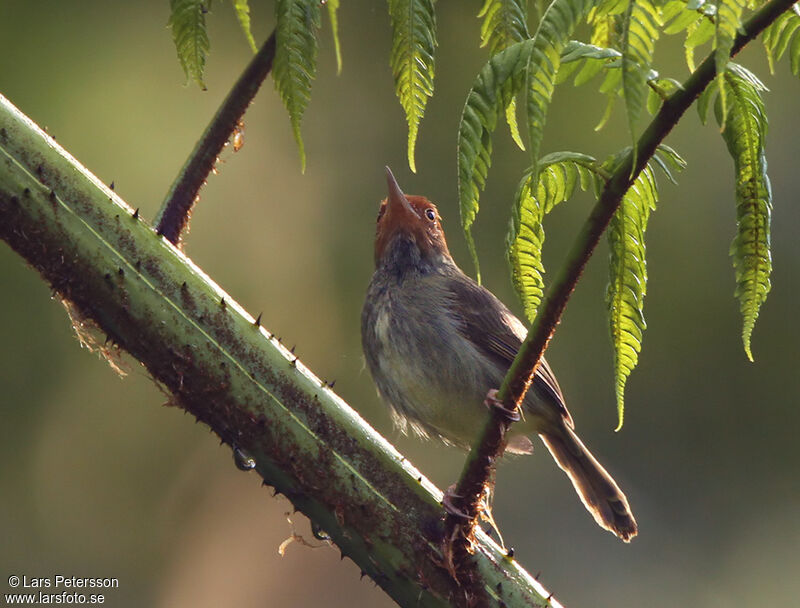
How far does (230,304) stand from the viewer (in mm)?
1758

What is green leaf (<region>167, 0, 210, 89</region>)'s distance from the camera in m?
1.90

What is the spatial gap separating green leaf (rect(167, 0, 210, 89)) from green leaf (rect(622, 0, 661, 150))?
84cm

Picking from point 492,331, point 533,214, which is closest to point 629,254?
point 533,214

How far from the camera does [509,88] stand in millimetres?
1569

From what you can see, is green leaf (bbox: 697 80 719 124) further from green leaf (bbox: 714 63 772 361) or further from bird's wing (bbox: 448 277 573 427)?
bird's wing (bbox: 448 277 573 427)

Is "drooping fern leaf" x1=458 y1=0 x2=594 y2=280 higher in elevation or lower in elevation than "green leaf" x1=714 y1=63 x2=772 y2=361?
lower

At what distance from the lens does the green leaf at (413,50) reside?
5.77 ft

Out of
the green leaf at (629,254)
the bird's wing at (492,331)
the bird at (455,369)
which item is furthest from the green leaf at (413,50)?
the bird's wing at (492,331)

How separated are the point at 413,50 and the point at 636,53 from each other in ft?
1.67

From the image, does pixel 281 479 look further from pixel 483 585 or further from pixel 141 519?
pixel 141 519

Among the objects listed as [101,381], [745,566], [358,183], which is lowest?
[101,381]

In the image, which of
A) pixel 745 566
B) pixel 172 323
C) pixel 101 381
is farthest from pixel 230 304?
pixel 745 566

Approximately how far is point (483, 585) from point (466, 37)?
4.73 meters

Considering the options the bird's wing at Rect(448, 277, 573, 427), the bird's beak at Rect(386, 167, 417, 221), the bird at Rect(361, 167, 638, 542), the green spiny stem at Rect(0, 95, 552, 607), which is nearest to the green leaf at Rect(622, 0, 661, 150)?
the green spiny stem at Rect(0, 95, 552, 607)
